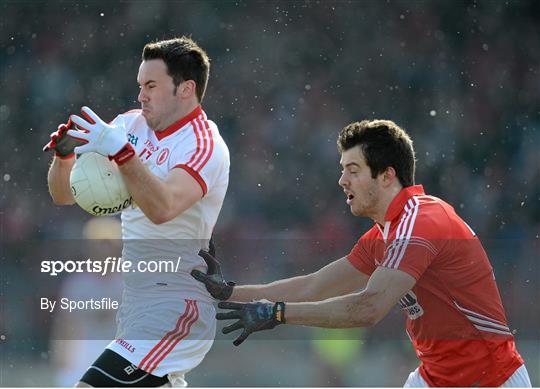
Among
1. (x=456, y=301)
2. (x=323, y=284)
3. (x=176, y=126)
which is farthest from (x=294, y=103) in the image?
(x=456, y=301)

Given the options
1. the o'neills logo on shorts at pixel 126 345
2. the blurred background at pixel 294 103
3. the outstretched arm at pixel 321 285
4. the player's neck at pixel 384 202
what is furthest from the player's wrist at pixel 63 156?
the blurred background at pixel 294 103

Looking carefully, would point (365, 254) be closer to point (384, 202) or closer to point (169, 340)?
point (384, 202)

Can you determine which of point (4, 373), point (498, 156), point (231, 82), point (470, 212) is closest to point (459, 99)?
point (498, 156)

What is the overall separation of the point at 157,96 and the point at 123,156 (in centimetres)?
59

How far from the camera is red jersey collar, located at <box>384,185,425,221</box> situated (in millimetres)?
4262

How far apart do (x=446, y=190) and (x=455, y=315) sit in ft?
20.8

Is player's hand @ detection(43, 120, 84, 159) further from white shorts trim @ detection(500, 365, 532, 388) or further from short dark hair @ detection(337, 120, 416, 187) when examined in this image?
white shorts trim @ detection(500, 365, 532, 388)

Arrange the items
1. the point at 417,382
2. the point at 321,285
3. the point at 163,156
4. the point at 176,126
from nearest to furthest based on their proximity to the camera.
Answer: the point at 163,156 → the point at 176,126 → the point at 417,382 → the point at 321,285

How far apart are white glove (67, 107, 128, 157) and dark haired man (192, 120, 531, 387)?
759mm

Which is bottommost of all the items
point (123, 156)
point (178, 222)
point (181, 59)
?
point (178, 222)

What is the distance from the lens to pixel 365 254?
473 centimetres

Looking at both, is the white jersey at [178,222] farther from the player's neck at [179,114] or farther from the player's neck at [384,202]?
the player's neck at [384,202]

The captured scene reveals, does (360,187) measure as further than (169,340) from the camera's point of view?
Yes

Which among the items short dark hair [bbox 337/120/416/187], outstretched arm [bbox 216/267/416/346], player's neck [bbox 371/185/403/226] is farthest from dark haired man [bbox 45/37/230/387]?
player's neck [bbox 371/185/403/226]
